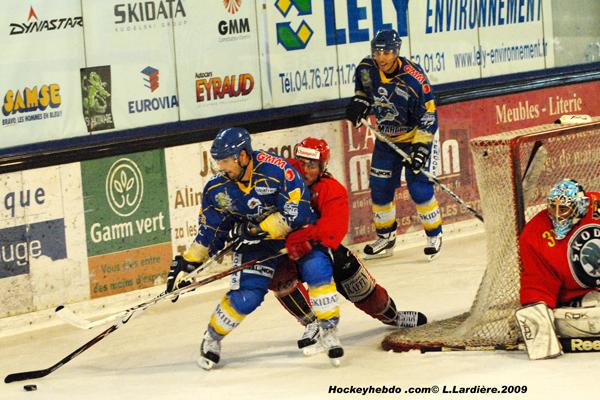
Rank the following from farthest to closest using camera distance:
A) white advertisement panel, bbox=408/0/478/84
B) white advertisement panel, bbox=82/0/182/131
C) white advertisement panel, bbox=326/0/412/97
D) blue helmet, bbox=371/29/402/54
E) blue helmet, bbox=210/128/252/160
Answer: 1. white advertisement panel, bbox=408/0/478/84
2. white advertisement panel, bbox=326/0/412/97
3. blue helmet, bbox=371/29/402/54
4. white advertisement panel, bbox=82/0/182/131
5. blue helmet, bbox=210/128/252/160

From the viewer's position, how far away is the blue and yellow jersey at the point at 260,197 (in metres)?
6.63

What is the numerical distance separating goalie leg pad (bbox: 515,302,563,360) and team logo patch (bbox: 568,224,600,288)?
224mm

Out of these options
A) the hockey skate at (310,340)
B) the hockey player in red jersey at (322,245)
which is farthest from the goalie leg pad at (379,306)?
the hockey skate at (310,340)

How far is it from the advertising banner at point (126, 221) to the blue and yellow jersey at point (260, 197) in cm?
164

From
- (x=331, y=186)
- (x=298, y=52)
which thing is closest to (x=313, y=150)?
(x=331, y=186)

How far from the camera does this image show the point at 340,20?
9.70 meters

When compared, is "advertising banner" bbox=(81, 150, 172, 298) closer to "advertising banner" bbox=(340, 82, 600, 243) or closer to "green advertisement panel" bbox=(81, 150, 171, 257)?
"green advertisement panel" bbox=(81, 150, 171, 257)

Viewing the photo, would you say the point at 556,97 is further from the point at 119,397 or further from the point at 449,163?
the point at 119,397

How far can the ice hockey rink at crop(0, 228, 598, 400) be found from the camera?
6266 millimetres

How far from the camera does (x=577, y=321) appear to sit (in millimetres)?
6426

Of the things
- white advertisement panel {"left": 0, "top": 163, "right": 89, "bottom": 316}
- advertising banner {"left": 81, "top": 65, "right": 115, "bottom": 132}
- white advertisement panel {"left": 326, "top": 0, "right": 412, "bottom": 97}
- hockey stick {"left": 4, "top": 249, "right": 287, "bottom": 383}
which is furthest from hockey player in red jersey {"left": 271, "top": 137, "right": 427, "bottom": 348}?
white advertisement panel {"left": 326, "top": 0, "right": 412, "bottom": 97}

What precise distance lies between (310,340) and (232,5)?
9.19 ft

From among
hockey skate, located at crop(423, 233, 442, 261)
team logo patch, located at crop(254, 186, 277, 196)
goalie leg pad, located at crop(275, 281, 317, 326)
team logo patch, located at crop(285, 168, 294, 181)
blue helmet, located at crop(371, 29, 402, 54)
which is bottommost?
hockey skate, located at crop(423, 233, 442, 261)

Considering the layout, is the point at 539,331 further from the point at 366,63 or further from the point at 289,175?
the point at 366,63
